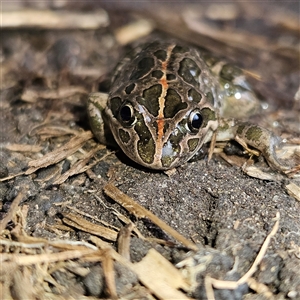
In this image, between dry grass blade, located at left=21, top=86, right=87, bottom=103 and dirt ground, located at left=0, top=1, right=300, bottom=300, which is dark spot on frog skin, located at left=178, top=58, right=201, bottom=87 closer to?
dirt ground, located at left=0, top=1, right=300, bottom=300

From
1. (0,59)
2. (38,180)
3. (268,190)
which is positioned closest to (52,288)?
(38,180)

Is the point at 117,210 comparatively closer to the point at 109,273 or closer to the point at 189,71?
the point at 109,273

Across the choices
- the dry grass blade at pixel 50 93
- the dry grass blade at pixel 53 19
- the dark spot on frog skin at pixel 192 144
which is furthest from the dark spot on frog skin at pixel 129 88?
the dry grass blade at pixel 53 19

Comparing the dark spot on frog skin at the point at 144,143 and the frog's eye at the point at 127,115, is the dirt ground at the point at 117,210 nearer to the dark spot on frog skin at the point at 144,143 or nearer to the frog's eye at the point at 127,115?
the dark spot on frog skin at the point at 144,143

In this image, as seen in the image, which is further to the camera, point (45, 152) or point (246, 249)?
point (45, 152)

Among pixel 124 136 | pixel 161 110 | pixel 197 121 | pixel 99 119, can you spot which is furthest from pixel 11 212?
pixel 197 121

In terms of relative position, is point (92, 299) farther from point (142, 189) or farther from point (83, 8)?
point (83, 8)

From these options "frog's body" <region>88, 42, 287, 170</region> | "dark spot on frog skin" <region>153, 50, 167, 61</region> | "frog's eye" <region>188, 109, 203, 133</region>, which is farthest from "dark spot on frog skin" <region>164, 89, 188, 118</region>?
"dark spot on frog skin" <region>153, 50, 167, 61</region>
